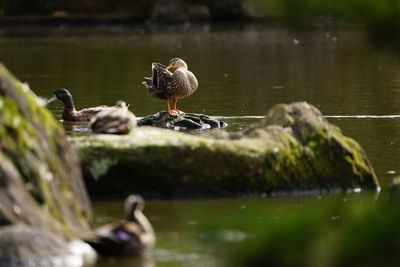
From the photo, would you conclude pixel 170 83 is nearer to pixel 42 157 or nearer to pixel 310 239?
pixel 42 157

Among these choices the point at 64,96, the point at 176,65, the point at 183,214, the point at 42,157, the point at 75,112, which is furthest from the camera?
the point at 176,65

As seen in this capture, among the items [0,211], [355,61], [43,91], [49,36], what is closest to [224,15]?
[49,36]

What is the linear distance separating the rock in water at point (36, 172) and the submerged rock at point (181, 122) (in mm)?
7925

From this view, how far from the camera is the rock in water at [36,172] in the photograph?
802 cm

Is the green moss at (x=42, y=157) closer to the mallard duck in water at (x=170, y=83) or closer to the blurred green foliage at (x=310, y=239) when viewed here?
the blurred green foliage at (x=310, y=239)

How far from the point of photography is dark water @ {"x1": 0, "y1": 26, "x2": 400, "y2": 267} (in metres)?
10.7

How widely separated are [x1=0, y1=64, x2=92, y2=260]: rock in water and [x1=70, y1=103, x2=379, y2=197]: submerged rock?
6.01ft

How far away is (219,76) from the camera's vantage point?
98.0 feet

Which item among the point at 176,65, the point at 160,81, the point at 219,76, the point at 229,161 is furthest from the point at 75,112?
the point at 219,76

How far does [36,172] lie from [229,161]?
325 cm

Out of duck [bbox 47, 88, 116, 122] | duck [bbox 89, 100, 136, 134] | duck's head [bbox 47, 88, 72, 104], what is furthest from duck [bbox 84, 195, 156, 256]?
duck's head [bbox 47, 88, 72, 104]

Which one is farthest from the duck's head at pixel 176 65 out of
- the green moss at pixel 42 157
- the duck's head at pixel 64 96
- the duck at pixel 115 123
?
the green moss at pixel 42 157

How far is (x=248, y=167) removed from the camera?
11.4 m

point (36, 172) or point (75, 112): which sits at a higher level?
point (36, 172)
